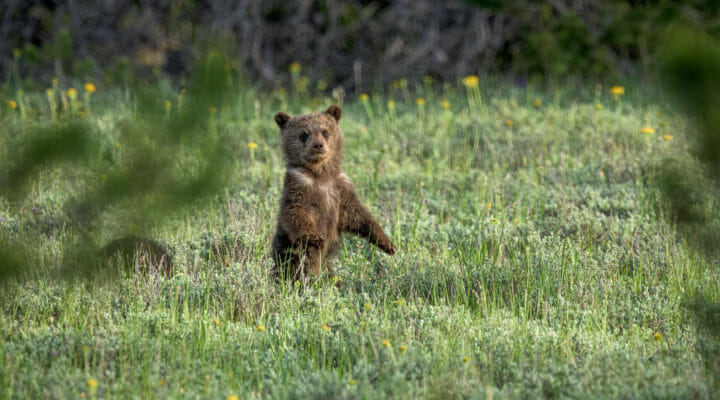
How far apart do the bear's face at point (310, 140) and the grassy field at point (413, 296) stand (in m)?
0.70

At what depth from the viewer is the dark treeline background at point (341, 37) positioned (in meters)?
10.4

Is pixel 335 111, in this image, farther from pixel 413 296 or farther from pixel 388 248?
pixel 413 296

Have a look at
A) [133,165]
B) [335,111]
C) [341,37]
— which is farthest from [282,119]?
[341,37]

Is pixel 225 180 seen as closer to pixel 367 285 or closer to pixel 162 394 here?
pixel 162 394

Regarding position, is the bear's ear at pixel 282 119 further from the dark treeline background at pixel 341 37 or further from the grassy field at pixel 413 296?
the dark treeline background at pixel 341 37

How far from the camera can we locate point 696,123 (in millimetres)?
2740

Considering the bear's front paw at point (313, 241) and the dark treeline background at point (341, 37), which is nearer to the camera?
the bear's front paw at point (313, 241)

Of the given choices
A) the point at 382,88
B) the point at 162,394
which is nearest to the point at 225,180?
the point at 162,394

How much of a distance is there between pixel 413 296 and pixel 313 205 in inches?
31.9

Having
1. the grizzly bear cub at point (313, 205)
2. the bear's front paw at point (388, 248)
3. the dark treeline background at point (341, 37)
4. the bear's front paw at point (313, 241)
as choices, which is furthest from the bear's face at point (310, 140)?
the dark treeline background at point (341, 37)

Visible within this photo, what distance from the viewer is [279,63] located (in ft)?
36.5

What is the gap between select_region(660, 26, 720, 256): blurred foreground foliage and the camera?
261 cm

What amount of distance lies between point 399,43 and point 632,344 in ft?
24.1

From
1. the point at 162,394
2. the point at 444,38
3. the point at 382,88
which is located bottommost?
the point at 162,394
